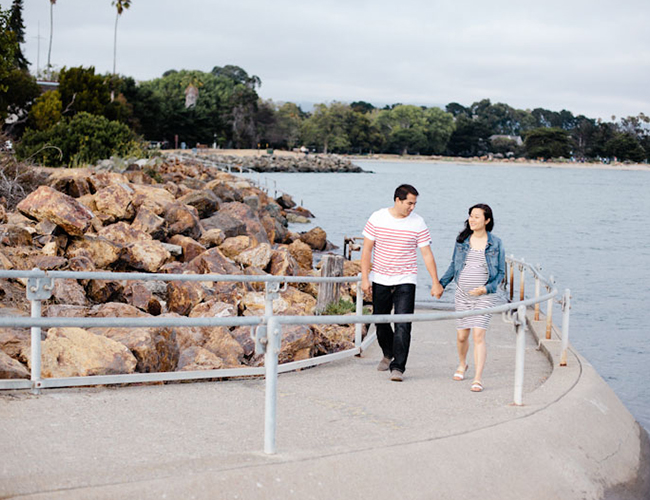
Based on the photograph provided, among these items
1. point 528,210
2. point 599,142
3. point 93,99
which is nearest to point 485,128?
point 599,142

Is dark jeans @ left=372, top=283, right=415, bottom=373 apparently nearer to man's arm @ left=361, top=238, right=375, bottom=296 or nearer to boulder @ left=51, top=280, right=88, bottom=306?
man's arm @ left=361, top=238, right=375, bottom=296

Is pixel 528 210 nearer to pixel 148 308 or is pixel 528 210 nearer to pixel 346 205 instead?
pixel 346 205

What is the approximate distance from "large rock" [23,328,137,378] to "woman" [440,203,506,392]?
103 inches

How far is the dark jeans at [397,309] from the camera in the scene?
6883mm

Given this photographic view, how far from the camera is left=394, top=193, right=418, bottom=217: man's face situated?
22.2 ft

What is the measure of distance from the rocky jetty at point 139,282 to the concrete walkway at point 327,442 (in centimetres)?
53

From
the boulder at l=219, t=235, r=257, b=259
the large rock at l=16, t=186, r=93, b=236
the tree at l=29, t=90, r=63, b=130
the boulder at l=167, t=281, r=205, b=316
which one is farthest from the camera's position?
the tree at l=29, t=90, r=63, b=130

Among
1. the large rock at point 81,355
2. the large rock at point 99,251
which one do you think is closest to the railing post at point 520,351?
the large rock at point 81,355

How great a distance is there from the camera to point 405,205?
679cm

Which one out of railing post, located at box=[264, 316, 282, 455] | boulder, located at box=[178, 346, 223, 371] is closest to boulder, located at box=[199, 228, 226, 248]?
boulder, located at box=[178, 346, 223, 371]

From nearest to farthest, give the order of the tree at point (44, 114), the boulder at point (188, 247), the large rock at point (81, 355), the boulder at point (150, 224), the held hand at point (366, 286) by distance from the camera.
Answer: the large rock at point (81, 355) → the held hand at point (366, 286) → the boulder at point (188, 247) → the boulder at point (150, 224) → the tree at point (44, 114)

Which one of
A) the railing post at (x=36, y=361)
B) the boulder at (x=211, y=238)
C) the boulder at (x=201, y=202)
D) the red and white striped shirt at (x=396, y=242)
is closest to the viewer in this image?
the railing post at (x=36, y=361)

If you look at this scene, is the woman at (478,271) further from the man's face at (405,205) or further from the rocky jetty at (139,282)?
the rocky jetty at (139,282)

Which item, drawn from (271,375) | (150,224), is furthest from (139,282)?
(271,375)
